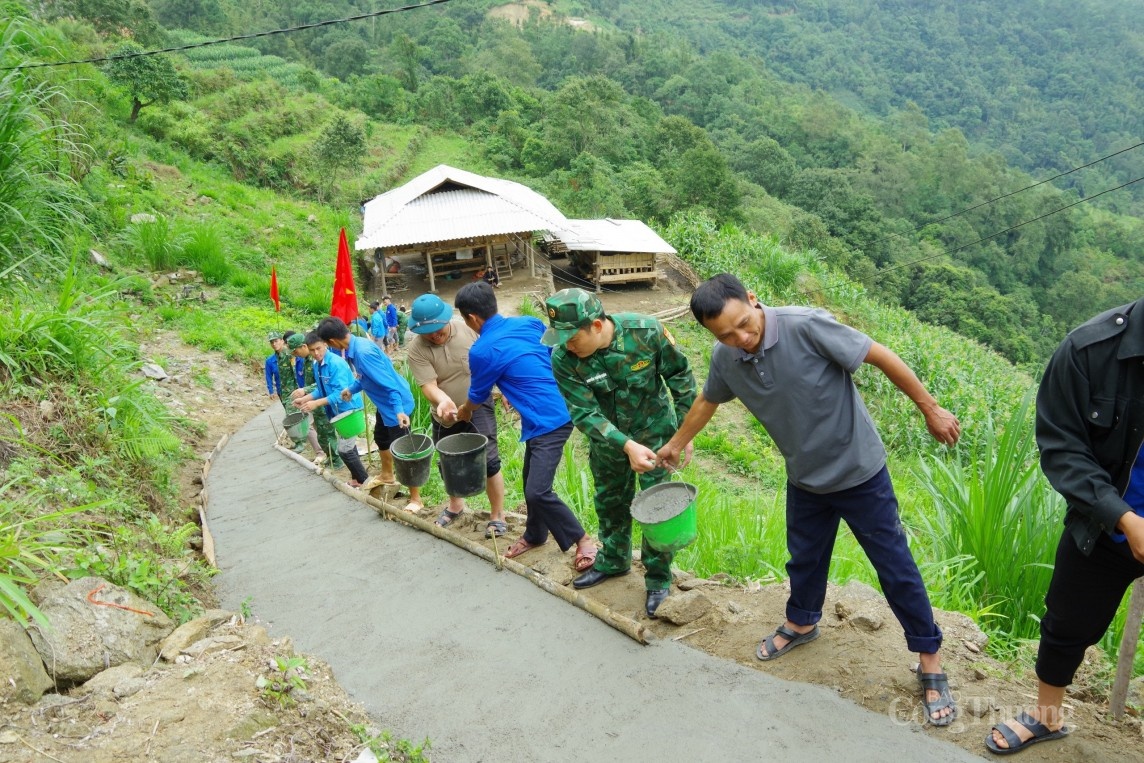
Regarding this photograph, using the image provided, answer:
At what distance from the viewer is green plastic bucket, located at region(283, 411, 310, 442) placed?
7.51 m

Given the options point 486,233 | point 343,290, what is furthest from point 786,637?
point 486,233

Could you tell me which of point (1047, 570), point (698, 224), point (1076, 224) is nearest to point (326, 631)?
point (1047, 570)

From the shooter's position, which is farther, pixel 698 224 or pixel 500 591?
pixel 698 224

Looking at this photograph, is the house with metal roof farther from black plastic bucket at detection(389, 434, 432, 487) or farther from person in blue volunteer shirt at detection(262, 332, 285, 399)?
black plastic bucket at detection(389, 434, 432, 487)

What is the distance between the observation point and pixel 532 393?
163 inches

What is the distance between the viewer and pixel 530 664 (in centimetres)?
334

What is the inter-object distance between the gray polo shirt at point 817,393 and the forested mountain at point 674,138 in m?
20.2

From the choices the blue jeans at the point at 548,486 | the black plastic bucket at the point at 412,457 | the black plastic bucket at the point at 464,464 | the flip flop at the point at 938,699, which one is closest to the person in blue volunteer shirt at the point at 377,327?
the black plastic bucket at the point at 412,457

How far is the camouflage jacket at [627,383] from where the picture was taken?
341cm

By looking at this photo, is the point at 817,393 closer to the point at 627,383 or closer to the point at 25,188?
the point at 627,383

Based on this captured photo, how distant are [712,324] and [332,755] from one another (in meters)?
2.00

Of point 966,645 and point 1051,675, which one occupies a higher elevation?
point 1051,675

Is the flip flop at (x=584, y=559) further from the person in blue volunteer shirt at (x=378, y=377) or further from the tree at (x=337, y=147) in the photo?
the tree at (x=337, y=147)

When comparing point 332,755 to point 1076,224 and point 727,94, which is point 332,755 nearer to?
point 1076,224
